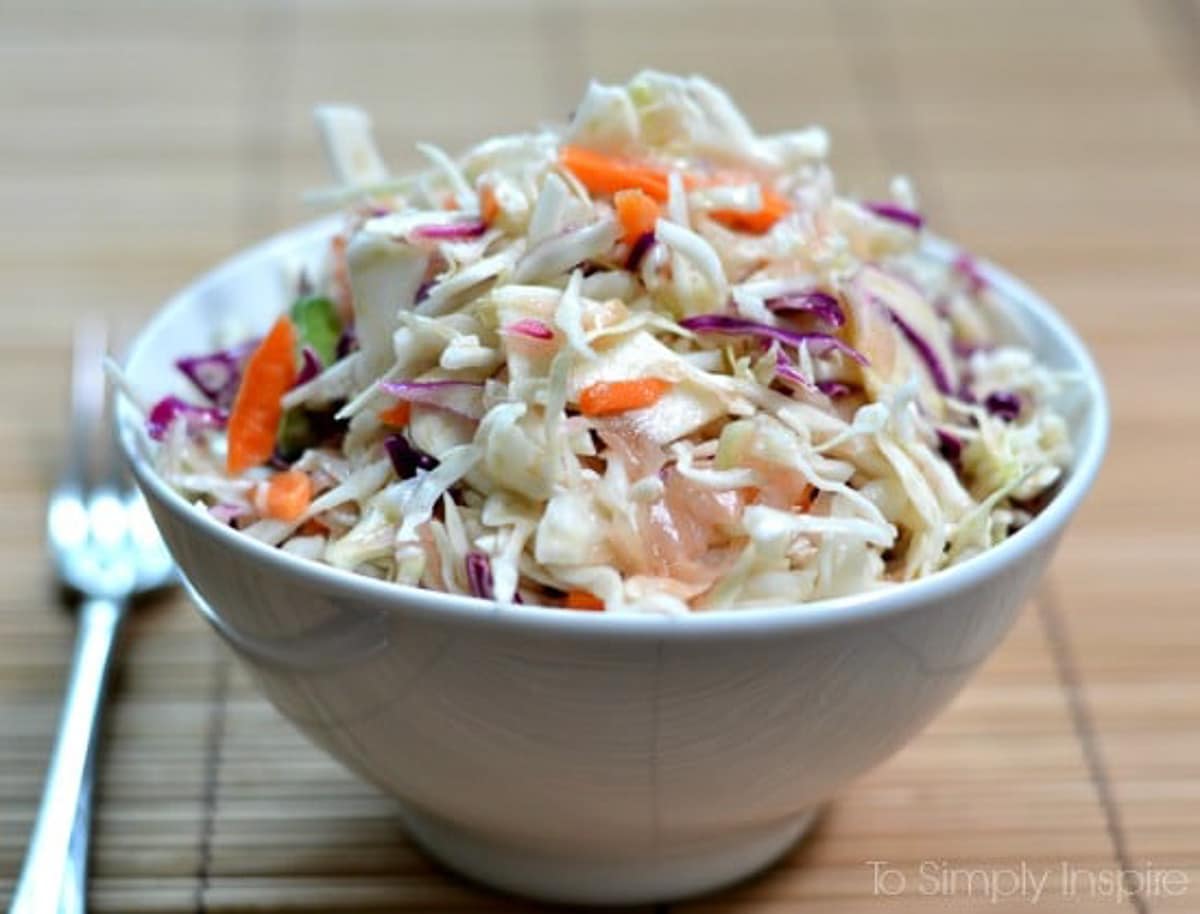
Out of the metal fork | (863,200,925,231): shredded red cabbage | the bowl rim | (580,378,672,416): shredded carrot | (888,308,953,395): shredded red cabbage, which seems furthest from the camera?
(863,200,925,231): shredded red cabbage

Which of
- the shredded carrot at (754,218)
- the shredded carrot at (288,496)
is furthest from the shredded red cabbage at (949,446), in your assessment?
the shredded carrot at (288,496)

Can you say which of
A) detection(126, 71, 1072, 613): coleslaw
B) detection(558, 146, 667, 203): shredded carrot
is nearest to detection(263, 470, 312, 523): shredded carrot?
detection(126, 71, 1072, 613): coleslaw

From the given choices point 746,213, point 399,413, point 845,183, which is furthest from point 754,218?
point 845,183

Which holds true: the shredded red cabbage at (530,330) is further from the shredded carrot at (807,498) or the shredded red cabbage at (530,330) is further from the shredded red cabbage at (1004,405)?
the shredded red cabbage at (1004,405)

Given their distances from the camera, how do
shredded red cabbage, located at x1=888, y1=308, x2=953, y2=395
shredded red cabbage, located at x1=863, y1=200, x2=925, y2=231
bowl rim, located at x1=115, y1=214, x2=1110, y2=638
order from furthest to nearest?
shredded red cabbage, located at x1=863, y1=200, x2=925, y2=231 < shredded red cabbage, located at x1=888, y1=308, x2=953, y2=395 < bowl rim, located at x1=115, y1=214, x2=1110, y2=638

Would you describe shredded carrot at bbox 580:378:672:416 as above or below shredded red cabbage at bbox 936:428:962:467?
above

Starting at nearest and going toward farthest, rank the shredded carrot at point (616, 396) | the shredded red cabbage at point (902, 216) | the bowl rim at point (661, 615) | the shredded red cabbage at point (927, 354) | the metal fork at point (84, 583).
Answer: the bowl rim at point (661, 615), the shredded carrot at point (616, 396), the metal fork at point (84, 583), the shredded red cabbage at point (927, 354), the shredded red cabbage at point (902, 216)

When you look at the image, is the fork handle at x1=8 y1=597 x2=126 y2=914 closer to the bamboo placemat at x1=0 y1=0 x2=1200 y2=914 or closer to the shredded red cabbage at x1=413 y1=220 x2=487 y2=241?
the bamboo placemat at x1=0 y1=0 x2=1200 y2=914
